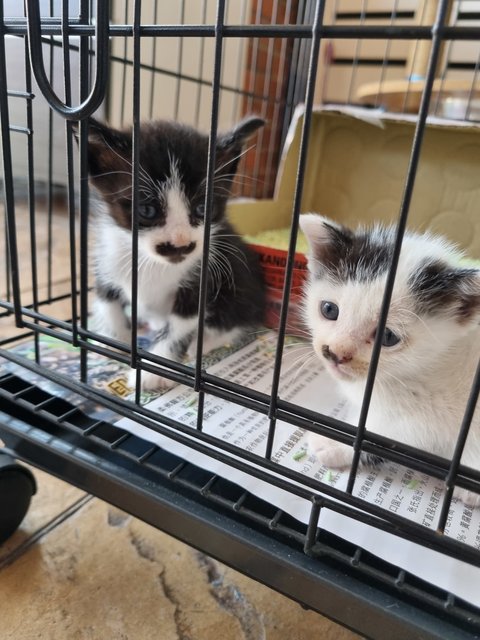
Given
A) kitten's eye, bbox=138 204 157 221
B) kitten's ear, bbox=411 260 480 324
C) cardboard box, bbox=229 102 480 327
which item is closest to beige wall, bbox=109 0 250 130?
cardboard box, bbox=229 102 480 327

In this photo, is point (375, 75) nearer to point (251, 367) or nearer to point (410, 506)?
point (251, 367)

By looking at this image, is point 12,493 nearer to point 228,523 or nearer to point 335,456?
point 228,523

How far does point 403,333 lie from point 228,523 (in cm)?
32

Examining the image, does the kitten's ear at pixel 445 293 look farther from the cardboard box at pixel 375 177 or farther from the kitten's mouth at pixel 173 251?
the cardboard box at pixel 375 177

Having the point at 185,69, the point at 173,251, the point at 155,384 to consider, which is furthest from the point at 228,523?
the point at 185,69

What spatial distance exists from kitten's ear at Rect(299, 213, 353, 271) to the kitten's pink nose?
0.48ft

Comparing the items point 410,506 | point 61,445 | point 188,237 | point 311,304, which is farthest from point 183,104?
point 410,506

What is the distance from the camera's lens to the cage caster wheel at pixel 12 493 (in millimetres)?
733

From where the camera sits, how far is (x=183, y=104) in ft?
6.47

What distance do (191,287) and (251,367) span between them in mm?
204

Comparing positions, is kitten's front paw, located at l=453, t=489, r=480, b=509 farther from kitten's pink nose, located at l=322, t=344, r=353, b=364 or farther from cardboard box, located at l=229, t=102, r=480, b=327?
cardboard box, located at l=229, t=102, r=480, b=327

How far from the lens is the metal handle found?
21.0 inches

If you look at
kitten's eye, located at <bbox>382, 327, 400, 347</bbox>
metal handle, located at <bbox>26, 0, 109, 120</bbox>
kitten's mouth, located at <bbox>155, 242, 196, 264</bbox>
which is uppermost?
metal handle, located at <bbox>26, 0, 109, 120</bbox>

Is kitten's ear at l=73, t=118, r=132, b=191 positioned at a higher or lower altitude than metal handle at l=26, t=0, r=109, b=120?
lower
